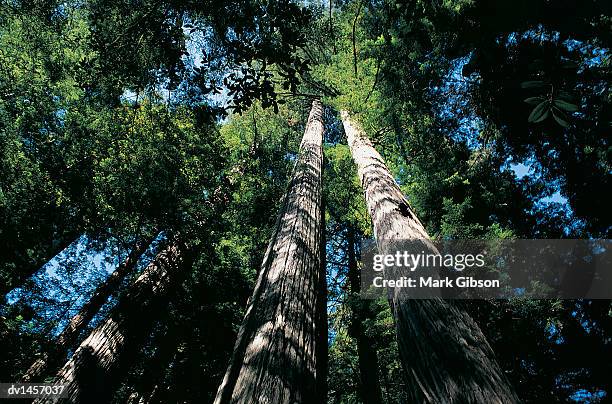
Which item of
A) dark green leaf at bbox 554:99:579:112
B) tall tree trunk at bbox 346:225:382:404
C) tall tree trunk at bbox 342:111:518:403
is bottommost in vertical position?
tall tree trunk at bbox 342:111:518:403

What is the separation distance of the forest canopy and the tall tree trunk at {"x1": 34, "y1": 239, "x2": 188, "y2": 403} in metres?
0.03

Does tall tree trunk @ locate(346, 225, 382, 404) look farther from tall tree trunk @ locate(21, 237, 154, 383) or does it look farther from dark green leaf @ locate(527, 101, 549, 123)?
dark green leaf @ locate(527, 101, 549, 123)

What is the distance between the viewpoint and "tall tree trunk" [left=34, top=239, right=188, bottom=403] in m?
3.65

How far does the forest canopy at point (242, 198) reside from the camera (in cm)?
248

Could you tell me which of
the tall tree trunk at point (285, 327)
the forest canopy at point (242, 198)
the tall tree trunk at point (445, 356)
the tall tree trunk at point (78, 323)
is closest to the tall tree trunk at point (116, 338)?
the forest canopy at point (242, 198)

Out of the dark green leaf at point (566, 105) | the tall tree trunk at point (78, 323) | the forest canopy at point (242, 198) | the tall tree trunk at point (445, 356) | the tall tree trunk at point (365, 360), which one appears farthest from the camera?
the tall tree trunk at point (365, 360)

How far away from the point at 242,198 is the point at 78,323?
171 inches

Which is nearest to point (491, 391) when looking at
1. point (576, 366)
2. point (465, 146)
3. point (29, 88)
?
point (576, 366)

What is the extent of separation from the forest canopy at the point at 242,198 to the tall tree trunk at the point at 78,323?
5cm

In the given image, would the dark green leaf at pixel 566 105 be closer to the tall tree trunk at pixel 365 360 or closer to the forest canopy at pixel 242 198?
the forest canopy at pixel 242 198

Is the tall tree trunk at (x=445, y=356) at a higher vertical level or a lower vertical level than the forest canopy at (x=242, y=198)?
lower

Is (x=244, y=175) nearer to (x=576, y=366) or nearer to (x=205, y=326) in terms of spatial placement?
(x=205, y=326)

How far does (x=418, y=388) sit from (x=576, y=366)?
4806 mm

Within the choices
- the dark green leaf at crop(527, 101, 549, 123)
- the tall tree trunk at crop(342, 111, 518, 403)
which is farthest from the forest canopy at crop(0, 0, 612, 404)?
the dark green leaf at crop(527, 101, 549, 123)
